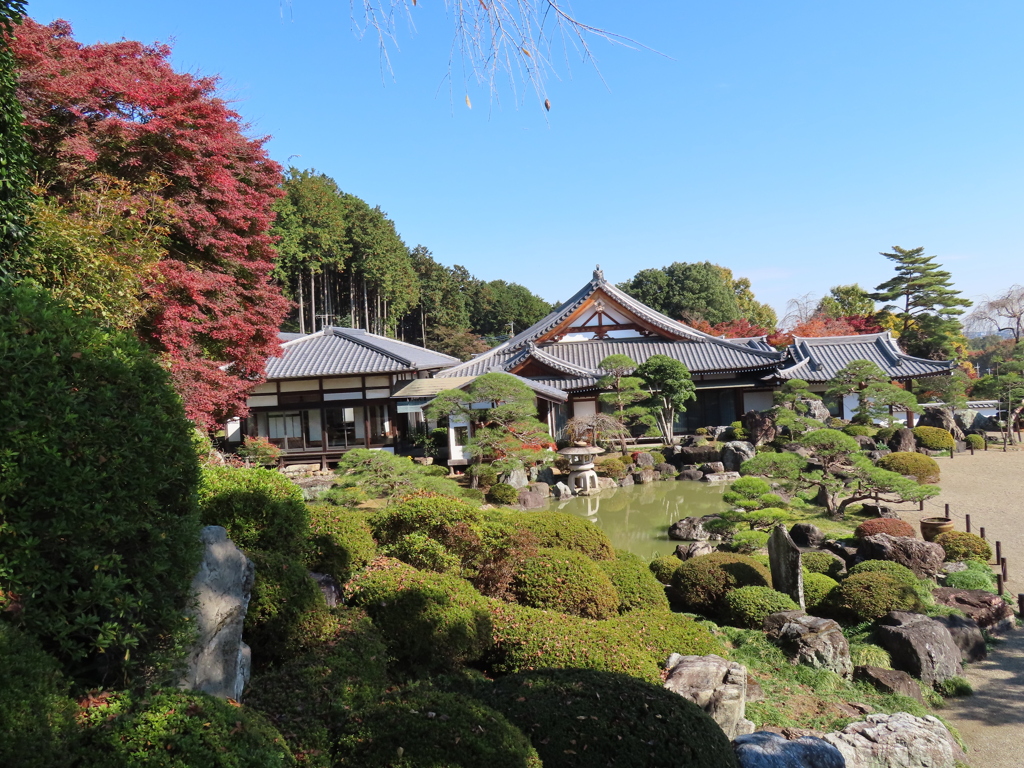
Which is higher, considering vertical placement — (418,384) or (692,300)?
(692,300)

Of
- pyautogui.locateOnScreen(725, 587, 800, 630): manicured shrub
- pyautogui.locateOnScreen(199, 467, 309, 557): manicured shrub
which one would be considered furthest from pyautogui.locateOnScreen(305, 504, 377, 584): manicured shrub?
pyautogui.locateOnScreen(725, 587, 800, 630): manicured shrub

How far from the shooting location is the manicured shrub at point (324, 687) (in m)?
3.17

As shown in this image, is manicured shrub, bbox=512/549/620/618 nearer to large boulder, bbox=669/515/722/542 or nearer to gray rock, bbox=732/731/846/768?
gray rock, bbox=732/731/846/768

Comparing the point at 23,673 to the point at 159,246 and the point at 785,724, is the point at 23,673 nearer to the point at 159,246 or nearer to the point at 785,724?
the point at 785,724

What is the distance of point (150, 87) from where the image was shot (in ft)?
33.2

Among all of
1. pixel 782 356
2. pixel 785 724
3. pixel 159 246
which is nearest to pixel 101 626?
pixel 785 724

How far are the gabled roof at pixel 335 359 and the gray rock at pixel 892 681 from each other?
55.3 feet

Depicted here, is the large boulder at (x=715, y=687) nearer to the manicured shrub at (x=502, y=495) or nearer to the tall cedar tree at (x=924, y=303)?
the manicured shrub at (x=502, y=495)

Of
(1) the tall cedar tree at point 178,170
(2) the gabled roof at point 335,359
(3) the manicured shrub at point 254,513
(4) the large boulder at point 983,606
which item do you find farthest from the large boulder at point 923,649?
(2) the gabled roof at point 335,359

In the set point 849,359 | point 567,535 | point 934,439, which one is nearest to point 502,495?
point 567,535

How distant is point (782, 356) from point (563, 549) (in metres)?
22.0

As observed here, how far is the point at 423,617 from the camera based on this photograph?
4621 millimetres

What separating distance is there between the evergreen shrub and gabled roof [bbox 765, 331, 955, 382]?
8.00 m

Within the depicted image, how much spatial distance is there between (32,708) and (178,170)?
32.9ft
